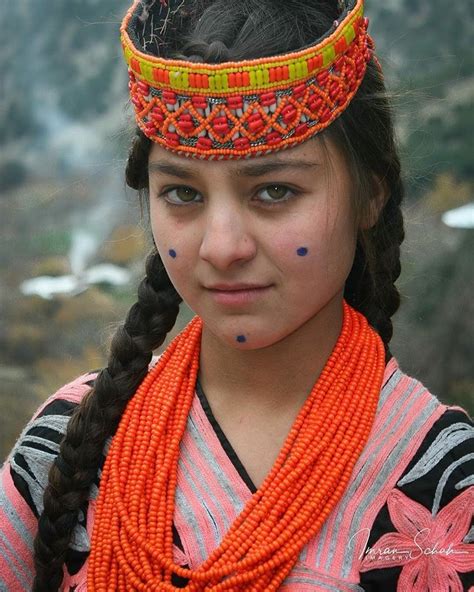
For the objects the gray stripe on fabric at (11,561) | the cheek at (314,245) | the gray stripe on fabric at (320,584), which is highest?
the cheek at (314,245)

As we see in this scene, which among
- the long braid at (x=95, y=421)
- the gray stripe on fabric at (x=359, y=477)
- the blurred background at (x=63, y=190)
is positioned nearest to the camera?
the gray stripe on fabric at (x=359, y=477)

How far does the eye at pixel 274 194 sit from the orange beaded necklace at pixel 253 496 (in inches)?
15.0

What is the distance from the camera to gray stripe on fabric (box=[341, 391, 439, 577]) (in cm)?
191

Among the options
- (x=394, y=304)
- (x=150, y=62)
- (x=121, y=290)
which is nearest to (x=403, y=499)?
(x=394, y=304)

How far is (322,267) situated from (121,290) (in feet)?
9.25

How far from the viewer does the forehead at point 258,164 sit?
1833 mm

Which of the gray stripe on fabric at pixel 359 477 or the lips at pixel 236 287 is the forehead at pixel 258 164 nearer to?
the lips at pixel 236 287

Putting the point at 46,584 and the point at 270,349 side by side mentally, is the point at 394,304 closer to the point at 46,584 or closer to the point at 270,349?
the point at 270,349

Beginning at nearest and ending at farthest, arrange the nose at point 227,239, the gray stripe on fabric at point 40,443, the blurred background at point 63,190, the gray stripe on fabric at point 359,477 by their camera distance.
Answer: the nose at point 227,239, the gray stripe on fabric at point 359,477, the gray stripe on fabric at point 40,443, the blurred background at point 63,190

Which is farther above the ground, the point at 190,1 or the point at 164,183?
the point at 190,1

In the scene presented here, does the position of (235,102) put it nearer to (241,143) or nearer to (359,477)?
(241,143)

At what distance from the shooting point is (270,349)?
2053mm

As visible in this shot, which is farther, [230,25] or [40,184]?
[40,184]
